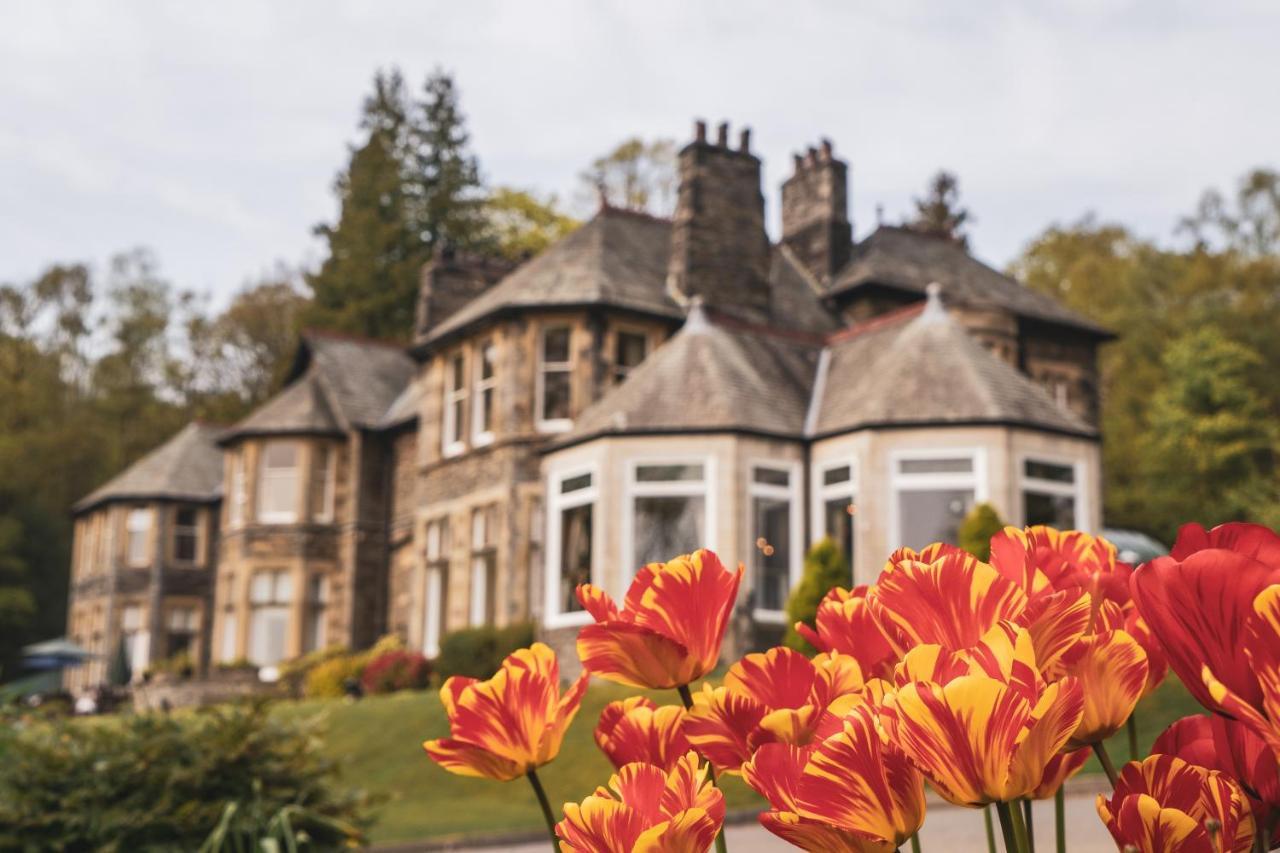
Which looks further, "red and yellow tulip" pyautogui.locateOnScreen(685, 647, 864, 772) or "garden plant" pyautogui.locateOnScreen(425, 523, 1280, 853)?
Answer: "red and yellow tulip" pyautogui.locateOnScreen(685, 647, 864, 772)

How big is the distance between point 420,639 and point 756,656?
2786 cm

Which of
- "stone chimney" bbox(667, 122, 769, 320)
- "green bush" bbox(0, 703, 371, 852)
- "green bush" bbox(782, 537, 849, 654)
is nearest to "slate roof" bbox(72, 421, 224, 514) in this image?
"stone chimney" bbox(667, 122, 769, 320)

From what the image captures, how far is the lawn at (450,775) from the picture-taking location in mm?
13359


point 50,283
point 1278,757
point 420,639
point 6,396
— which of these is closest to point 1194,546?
point 1278,757

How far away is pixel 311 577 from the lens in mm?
33750

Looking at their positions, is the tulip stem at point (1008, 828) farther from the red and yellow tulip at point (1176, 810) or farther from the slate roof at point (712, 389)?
the slate roof at point (712, 389)

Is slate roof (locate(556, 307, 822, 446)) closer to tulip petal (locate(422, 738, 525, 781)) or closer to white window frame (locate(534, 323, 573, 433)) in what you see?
white window frame (locate(534, 323, 573, 433))

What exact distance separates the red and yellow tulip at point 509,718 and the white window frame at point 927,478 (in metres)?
19.8

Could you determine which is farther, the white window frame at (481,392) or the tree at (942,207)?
the tree at (942,207)

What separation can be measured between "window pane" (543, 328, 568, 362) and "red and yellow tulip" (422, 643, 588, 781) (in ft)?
82.3

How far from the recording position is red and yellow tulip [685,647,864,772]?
5.14ft

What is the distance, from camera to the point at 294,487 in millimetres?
34219

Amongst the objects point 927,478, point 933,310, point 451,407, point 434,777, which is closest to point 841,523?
point 927,478

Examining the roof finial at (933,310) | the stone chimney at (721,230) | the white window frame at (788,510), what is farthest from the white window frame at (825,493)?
the stone chimney at (721,230)
